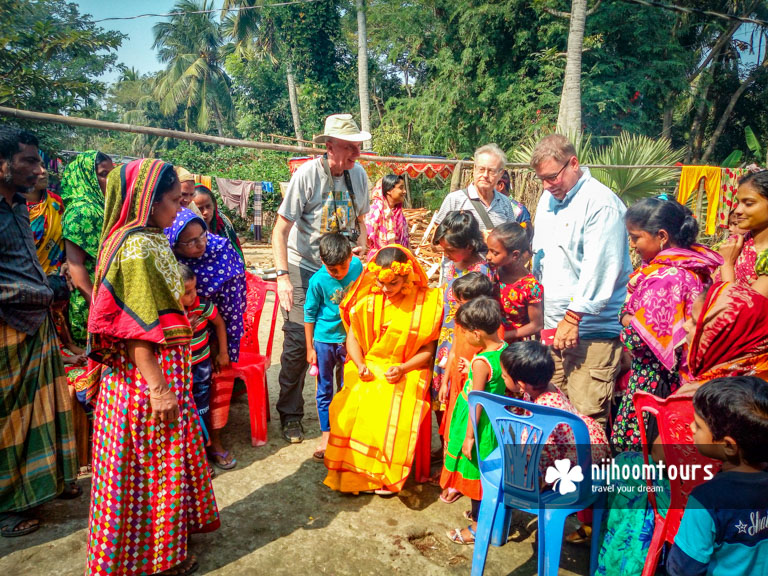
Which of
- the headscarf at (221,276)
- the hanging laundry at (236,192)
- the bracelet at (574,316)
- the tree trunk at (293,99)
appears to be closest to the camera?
the bracelet at (574,316)

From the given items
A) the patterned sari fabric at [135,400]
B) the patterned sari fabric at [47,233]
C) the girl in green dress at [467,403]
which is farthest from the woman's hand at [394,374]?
the patterned sari fabric at [47,233]

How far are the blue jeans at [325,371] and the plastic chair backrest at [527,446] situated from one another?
5.20ft

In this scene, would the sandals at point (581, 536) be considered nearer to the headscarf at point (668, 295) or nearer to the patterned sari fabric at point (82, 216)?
the headscarf at point (668, 295)

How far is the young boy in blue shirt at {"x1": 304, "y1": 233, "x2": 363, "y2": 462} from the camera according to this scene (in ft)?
12.0

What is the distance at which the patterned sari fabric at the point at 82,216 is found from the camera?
3.23 meters

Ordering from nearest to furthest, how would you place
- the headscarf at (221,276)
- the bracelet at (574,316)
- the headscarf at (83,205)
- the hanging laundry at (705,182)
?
the bracelet at (574,316), the headscarf at (83,205), the headscarf at (221,276), the hanging laundry at (705,182)


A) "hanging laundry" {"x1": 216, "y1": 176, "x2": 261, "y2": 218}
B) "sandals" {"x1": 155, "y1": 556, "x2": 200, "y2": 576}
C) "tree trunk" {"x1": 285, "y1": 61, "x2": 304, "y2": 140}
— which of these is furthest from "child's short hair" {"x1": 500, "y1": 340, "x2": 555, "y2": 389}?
"tree trunk" {"x1": 285, "y1": 61, "x2": 304, "y2": 140}

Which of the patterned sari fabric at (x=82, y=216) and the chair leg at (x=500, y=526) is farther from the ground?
the patterned sari fabric at (x=82, y=216)

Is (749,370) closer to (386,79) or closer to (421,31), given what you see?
(421,31)

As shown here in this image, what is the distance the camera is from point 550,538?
2.23m

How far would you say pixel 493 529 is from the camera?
2.36m

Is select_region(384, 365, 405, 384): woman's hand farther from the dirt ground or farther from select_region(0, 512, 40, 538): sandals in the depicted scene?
select_region(0, 512, 40, 538): sandals

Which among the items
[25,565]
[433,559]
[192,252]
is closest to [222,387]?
[192,252]

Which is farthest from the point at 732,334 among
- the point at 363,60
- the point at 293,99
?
the point at 293,99
